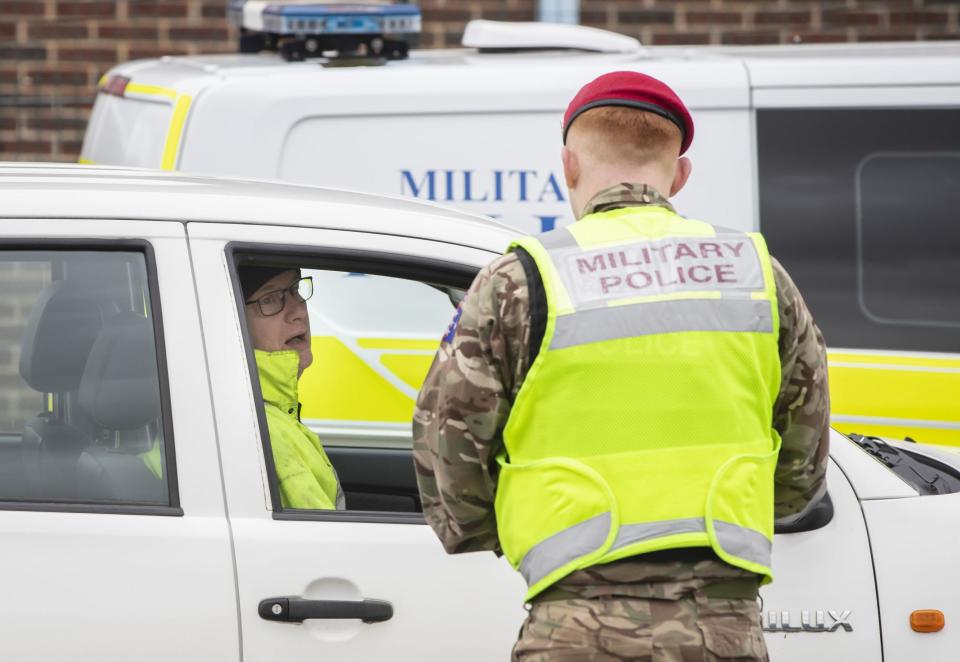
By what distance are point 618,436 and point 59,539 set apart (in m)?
0.99

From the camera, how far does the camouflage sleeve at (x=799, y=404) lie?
2.38 metres

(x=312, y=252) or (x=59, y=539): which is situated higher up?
(x=312, y=252)

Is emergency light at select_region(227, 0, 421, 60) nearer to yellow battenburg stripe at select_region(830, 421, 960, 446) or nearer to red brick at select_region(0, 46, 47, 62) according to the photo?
yellow battenburg stripe at select_region(830, 421, 960, 446)

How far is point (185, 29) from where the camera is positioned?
27.4ft

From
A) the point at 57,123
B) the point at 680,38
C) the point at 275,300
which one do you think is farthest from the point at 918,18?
the point at 275,300

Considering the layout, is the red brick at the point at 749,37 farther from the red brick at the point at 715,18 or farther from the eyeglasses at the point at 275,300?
the eyeglasses at the point at 275,300

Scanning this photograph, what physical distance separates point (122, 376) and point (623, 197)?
96cm

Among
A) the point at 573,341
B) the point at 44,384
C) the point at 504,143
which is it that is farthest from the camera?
the point at 504,143

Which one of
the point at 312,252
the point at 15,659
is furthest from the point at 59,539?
the point at 312,252

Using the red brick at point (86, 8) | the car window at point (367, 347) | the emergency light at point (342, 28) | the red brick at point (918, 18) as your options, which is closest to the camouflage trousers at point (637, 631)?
the car window at point (367, 347)

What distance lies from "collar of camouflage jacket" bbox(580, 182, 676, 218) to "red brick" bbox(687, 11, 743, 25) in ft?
20.9

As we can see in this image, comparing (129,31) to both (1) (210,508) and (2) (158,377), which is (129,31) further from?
(1) (210,508)

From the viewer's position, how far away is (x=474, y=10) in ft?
27.5

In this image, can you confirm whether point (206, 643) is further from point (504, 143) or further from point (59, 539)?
point (504, 143)
